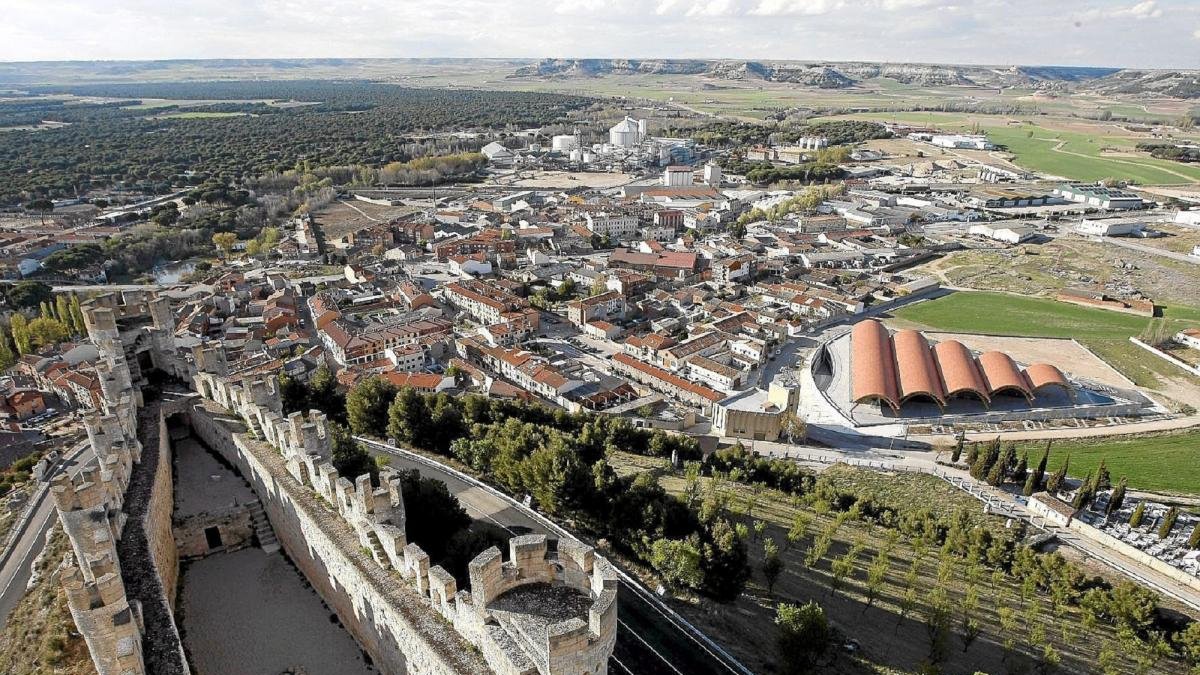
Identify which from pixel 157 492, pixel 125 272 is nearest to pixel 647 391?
pixel 157 492

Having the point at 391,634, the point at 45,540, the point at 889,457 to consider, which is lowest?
the point at 889,457

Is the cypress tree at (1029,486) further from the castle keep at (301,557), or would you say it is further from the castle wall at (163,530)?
the castle wall at (163,530)

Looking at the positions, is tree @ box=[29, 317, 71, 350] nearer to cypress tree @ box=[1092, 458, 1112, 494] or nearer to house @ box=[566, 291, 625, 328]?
house @ box=[566, 291, 625, 328]

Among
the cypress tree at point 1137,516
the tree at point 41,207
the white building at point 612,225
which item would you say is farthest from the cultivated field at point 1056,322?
the tree at point 41,207

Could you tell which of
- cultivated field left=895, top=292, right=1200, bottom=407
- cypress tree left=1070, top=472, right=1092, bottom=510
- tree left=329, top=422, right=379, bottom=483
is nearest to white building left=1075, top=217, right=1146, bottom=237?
cultivated field left=895, top=292, right=1200, bottom=407

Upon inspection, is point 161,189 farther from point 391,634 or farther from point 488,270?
point 391,634
